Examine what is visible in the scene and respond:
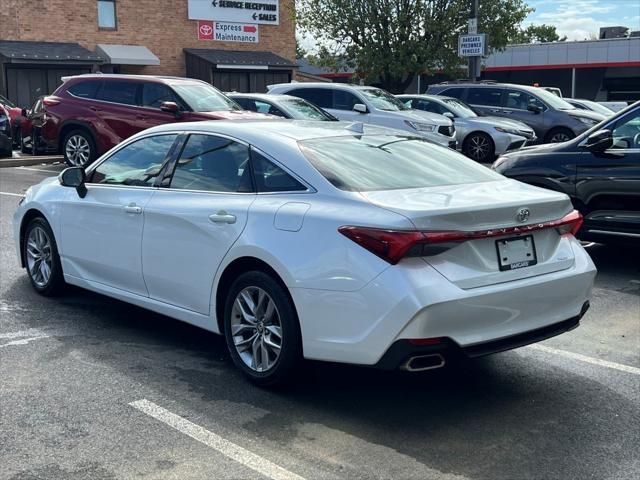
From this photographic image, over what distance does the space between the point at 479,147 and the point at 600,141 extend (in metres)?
Result: 11.0

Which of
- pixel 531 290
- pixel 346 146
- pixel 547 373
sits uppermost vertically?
pixel 346 146

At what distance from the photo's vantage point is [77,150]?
49.3 feet

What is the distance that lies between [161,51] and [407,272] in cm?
3161

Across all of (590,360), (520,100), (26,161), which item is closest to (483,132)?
(520,100)

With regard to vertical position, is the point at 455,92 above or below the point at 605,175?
above

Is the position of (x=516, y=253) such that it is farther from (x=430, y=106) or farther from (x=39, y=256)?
(x=430, y=106)

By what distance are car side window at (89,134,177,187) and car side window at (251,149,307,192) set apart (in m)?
0.93

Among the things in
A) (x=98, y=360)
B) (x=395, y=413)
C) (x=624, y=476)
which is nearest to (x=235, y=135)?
(x=98, y=360)

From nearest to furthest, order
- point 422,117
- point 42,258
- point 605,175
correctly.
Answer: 1. point 42,258
2. point 605,175
3. point 422,117

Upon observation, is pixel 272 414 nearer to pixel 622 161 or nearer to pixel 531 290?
pixel 531 290

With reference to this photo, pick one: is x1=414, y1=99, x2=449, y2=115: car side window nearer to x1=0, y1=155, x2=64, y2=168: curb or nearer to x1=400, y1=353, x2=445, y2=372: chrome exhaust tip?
x1=0, y1=155, x2=64, y2=168: curb

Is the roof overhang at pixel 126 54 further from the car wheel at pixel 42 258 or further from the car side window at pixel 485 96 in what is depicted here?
the car wheel at pixel 42 258

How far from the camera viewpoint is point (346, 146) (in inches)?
204

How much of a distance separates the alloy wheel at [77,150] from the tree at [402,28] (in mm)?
17592
